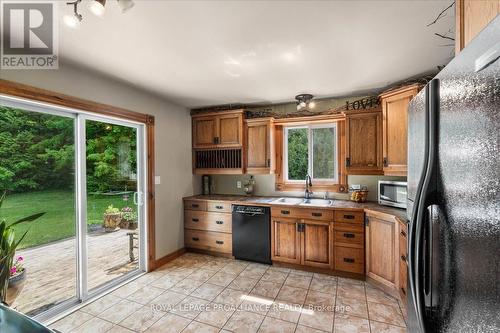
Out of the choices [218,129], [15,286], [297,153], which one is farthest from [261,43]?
[15,286]

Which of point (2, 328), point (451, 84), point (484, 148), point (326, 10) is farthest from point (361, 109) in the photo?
point (2, 328)

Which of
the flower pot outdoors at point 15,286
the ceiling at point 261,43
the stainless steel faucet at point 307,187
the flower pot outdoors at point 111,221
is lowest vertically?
the flower pot outdoors at point 15,286

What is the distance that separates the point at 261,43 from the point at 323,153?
7.27 ft

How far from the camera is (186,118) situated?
3871 millimetres

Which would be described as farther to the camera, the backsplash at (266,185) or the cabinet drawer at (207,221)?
the cabinet drawer at (207,221)

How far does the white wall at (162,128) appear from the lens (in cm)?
221

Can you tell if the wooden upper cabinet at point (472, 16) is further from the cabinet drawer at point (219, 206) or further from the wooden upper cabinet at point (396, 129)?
the cabinet drawer at point (219, 206)

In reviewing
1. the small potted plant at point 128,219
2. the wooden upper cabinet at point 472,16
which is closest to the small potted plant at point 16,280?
the small potted plant at point 128,219

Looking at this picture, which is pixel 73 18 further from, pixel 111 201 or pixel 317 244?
pixel 317 244

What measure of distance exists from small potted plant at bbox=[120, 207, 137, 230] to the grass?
38 centimetres

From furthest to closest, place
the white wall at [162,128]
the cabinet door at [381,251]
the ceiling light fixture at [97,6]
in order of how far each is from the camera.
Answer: the cabinet door at [381,251] < the white wall at [162,128] < the ceiling light fixture at [97,6]

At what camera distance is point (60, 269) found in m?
2.31

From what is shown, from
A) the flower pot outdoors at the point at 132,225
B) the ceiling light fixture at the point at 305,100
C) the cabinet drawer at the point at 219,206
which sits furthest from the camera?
the cabinet drawer at the point at 219,206

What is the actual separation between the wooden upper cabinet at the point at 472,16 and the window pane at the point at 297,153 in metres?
2.85
